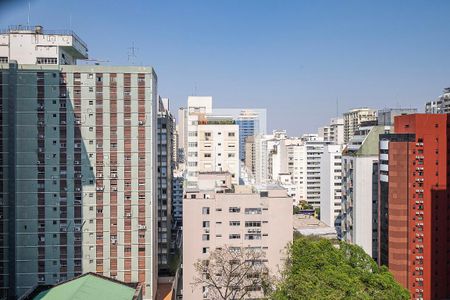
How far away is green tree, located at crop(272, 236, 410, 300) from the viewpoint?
14680 mm

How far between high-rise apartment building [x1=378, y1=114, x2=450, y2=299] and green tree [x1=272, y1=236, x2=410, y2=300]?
454 centimetres

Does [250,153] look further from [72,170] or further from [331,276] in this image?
[331,276]

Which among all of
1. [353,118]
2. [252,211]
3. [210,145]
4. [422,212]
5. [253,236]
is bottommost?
[253,236]

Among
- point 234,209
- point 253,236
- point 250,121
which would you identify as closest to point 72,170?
point 234,209

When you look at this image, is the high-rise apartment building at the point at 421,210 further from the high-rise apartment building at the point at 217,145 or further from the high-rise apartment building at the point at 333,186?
the high-rise apartment building at the point at 333,186

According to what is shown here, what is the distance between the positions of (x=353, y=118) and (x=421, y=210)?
48399 mm

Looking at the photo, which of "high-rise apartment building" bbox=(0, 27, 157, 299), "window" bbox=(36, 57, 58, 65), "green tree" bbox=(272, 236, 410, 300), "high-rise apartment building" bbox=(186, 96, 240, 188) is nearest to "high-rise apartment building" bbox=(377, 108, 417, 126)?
"high-rise apartment building" bbox=(186, 96, 240, 188)

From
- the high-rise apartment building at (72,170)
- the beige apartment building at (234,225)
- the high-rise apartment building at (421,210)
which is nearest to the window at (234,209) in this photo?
the beige apartment building at (234,225)

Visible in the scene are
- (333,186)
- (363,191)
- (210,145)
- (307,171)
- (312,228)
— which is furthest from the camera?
(307,171)

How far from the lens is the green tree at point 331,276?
48.2 feet

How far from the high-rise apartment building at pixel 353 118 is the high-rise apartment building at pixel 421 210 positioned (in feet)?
142

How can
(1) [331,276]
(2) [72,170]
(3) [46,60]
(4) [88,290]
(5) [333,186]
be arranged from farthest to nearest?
(5) [333,186], (3) [46,60], (2) [72,170], (4) [88,290], (1) [331,276]

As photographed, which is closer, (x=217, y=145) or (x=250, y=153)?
(x=217, y=145)

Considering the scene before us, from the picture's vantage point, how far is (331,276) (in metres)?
15.7
